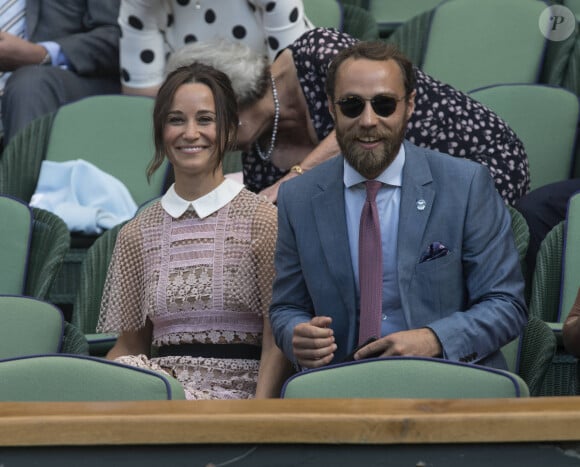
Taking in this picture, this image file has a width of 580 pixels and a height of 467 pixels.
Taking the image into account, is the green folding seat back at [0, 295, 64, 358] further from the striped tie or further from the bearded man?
the striped tie

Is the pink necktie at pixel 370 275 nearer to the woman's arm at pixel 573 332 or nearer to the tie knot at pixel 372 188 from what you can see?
the tie knot at pixel 372 188

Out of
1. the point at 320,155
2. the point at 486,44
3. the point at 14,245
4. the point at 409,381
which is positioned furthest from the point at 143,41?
the point at 409,381

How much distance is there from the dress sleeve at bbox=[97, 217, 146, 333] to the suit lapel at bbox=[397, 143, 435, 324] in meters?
0.65

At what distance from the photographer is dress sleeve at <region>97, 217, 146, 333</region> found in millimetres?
2795

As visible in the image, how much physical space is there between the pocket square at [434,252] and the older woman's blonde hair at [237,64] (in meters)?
0.93

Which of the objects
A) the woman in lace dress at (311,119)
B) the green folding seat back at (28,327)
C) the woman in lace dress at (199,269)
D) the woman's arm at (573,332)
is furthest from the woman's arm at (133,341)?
the woman's arm at (573,332)

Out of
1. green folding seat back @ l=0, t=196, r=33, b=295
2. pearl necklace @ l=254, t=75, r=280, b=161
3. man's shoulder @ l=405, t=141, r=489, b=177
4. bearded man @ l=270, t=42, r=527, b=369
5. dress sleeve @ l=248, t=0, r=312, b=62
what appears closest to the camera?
bearded man @ l=270, t=42, r=527, b=369

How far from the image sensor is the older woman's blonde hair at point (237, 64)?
3186 mm

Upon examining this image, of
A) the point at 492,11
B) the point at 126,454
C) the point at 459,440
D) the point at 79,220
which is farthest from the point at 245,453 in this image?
the point at 492,11

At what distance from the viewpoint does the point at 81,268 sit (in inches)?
139

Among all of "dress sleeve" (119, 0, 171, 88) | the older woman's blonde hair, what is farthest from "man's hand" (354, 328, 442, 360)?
"dress sleeve" (119, 0, 171, 88)

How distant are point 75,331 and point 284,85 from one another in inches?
36.1

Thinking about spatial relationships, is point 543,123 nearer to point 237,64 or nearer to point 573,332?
point 237,64

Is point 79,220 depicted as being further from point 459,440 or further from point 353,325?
point 459,440
